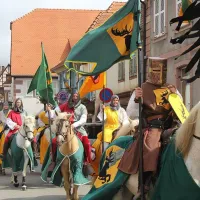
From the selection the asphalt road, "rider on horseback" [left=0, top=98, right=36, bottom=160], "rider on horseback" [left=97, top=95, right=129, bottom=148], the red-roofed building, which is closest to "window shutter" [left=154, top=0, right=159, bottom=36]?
"rider on horseback" [left=0, top=98, right=36, bottom=160]

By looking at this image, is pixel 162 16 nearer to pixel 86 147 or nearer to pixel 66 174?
pixel 86 147

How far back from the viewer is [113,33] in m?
6.82

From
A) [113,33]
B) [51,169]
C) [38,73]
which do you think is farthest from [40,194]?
[113,33]

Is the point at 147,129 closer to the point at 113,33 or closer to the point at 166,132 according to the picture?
the point at 166,132

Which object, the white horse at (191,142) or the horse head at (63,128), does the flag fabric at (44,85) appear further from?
the white horse at (191,142)

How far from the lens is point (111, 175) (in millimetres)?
6961

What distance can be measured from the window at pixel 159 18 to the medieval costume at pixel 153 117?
14848 mm

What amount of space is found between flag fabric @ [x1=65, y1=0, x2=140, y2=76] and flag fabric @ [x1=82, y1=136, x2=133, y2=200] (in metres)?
0.99

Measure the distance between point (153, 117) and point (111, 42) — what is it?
101 centimetres

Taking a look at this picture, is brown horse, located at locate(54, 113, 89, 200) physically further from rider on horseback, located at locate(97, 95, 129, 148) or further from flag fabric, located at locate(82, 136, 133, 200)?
flag fabric, located at locate(82, 136, 133, 200)

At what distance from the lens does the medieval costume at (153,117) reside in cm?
650

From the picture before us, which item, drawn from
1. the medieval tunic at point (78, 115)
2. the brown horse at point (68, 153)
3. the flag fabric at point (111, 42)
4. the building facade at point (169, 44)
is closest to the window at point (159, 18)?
the building facade at point (169, 44)

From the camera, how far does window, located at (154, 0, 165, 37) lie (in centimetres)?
2143

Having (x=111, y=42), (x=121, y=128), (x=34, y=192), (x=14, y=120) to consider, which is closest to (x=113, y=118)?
(x=34, y=192)
